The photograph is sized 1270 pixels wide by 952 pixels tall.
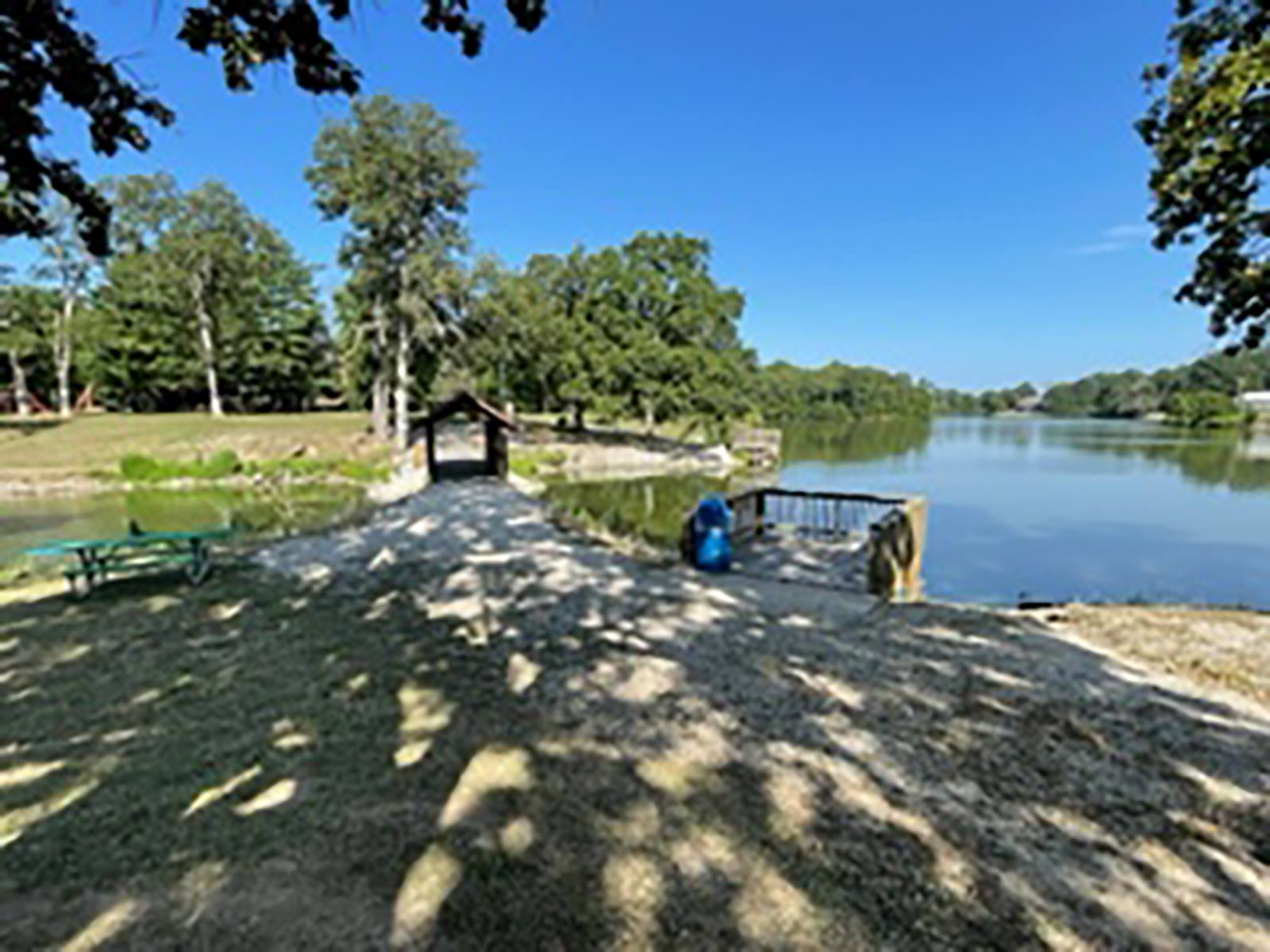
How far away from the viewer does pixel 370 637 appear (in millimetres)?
5852

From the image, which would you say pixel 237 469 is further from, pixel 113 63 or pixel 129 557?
pixel 113 63

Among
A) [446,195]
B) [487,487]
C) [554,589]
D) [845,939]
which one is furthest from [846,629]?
[446,195]

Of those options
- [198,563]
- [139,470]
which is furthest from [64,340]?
[198,563]

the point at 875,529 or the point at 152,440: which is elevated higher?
the point at 152,440

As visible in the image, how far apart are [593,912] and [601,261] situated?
3701 centimetres

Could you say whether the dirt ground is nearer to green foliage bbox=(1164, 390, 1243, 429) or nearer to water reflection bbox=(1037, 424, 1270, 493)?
water reflection bbox=(1037, 424, 1270, 493)

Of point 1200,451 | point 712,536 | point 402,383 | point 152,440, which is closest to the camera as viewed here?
point 712,536

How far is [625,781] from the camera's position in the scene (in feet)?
11.7

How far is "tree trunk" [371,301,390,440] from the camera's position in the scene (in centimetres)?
2662

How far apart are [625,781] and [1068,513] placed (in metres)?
23.3

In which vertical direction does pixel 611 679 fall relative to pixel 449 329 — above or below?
below

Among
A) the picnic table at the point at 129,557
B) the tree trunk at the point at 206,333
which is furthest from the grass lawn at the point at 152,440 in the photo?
the picnic table at the point at 129,557

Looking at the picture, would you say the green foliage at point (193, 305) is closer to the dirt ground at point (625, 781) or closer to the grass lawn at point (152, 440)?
the grass lawn at point (152, 440)

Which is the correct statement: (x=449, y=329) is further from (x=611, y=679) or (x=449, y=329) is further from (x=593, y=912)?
(x=593, y=912)
